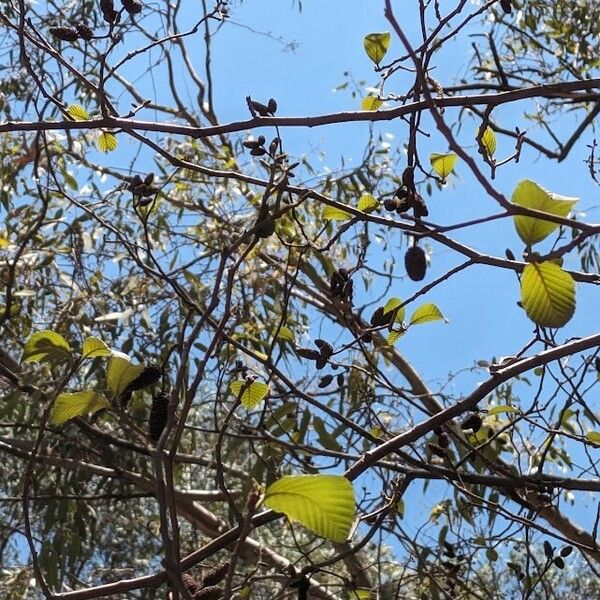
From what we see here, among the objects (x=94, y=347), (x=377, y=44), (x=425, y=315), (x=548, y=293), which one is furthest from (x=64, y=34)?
(x=548, y=293)

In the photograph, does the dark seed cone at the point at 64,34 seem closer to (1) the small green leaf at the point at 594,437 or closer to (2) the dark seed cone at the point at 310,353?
(2) the dark seed cone at the point at 310,353

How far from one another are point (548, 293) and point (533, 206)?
0.10 meters

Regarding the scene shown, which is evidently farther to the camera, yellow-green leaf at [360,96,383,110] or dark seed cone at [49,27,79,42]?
yellow-green leaf at [360,96,383,110]

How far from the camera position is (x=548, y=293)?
3.11 ft

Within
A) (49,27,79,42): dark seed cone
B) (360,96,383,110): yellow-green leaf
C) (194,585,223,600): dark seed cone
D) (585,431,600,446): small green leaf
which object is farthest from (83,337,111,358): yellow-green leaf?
(585,431,600,446): small green leaf

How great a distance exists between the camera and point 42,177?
3.56m

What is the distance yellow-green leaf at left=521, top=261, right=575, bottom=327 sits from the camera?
37.0 inches

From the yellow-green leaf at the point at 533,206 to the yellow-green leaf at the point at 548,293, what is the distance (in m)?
0.04

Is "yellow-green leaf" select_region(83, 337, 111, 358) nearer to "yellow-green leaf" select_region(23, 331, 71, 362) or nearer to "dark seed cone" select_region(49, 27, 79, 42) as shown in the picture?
"yellow-green leaf" select_region(23, 331, 71, 362)

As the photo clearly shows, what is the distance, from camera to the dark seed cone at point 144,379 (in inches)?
38.5

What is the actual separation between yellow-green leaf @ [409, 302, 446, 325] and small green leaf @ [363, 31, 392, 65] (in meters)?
0.38

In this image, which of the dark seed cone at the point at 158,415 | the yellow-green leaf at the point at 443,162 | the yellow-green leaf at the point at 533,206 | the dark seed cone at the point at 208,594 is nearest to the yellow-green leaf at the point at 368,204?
the yellow-green leaf at the point at 443,162

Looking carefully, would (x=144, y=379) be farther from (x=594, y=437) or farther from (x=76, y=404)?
(x=594, y=437)

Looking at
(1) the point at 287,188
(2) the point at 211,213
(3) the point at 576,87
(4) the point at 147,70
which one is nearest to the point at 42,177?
(4) the point at 147,70
